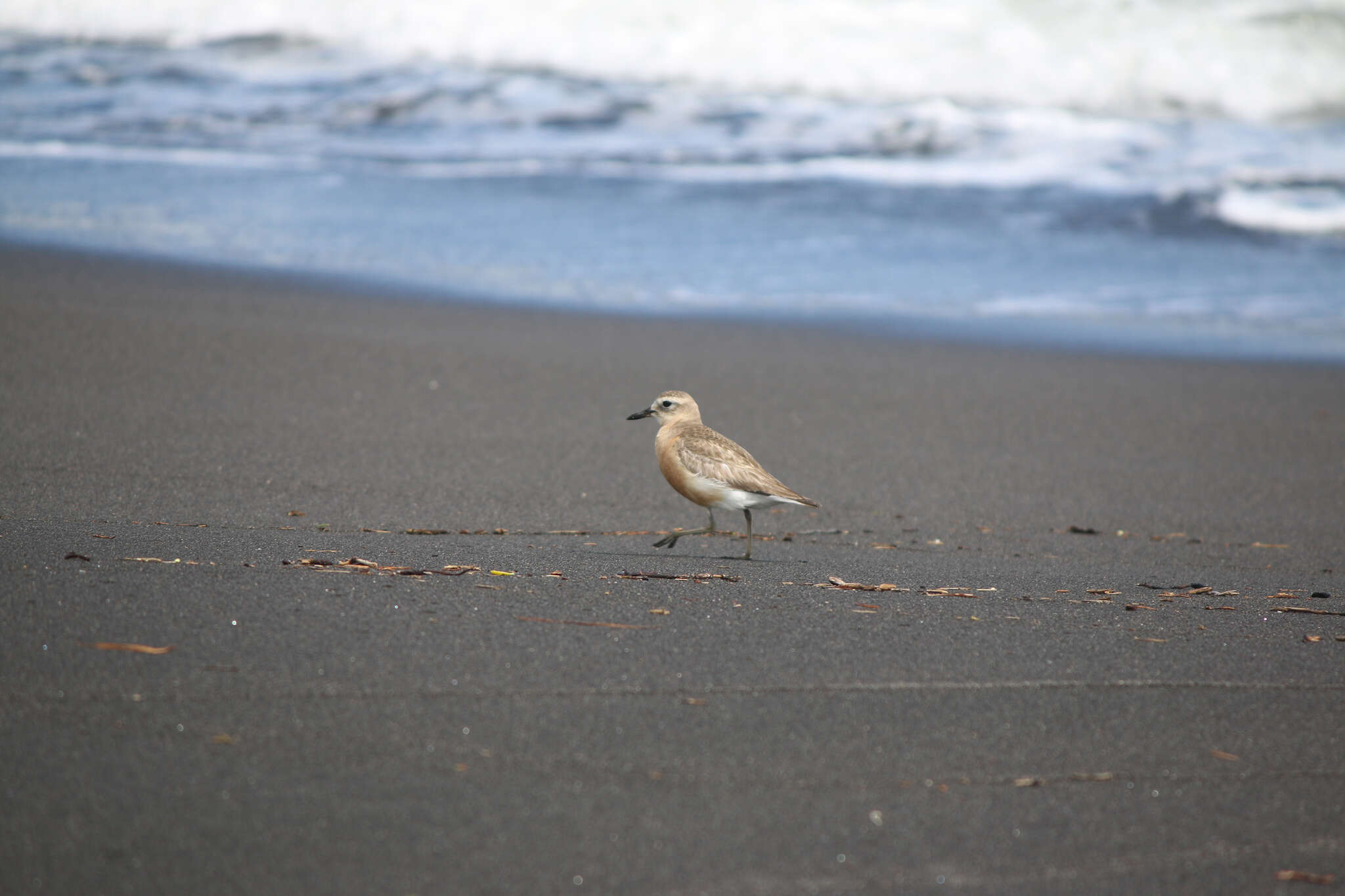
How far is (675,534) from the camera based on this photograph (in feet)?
17.8

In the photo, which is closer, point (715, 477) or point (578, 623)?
point (578, 623)

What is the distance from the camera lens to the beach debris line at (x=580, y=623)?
141 inches

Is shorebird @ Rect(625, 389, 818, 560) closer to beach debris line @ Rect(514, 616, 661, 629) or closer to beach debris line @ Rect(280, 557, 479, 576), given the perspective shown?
beach debris line @ Rect(280, 557, 479, 576)

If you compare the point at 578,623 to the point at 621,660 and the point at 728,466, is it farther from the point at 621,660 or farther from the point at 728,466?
the point at 728,466

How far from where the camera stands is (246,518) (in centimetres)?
525

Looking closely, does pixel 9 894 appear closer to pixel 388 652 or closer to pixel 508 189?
pixel 388 652

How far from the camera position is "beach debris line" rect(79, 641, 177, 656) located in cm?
307

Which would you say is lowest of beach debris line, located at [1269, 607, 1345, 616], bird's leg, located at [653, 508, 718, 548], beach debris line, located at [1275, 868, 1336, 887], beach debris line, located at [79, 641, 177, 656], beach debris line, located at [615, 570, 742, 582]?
beach debris line, located at [1275, 868, 1336, 887]

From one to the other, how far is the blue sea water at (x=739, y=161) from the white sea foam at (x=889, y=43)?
0.18 ft

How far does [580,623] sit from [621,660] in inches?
11.2

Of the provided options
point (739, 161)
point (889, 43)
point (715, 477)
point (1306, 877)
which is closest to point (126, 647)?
point (1306, 877)

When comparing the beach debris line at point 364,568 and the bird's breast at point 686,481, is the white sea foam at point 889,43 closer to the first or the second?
the bird's breast at point 686,481

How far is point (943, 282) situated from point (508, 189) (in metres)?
5.02

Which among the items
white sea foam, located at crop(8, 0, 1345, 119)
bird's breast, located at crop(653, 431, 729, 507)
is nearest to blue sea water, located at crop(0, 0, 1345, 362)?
white sea foam, located at crop(8, 0, 1345, 119)
